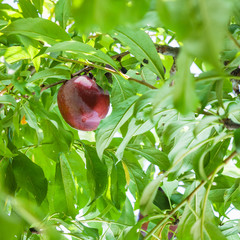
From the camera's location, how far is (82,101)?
724 mm

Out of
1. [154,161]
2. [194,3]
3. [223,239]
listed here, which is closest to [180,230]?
[223,239]

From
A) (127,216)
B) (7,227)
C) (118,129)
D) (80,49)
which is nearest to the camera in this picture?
(7,227)

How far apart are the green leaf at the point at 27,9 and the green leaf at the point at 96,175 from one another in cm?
30

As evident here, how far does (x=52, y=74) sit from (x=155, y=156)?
0.89 ft

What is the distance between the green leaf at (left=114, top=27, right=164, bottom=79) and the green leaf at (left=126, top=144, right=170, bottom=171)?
0.23 meters

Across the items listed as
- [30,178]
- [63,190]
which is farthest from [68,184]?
[30,178]

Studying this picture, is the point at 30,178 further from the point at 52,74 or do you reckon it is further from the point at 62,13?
the point at 62,13

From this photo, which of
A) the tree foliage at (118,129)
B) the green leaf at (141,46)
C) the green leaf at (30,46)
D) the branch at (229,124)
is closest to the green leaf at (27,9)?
the tree foliage at (118,129)

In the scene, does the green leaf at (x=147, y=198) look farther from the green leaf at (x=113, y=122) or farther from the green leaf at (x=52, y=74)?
the green leaf at (x=52, y=74)

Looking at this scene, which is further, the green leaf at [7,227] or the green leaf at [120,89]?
the green leaf at [120,89]

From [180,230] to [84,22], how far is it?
0.53 m

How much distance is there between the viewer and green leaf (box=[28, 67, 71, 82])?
655 mm

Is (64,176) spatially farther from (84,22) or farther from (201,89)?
(84,22)

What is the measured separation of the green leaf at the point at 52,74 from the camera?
2.15ft
